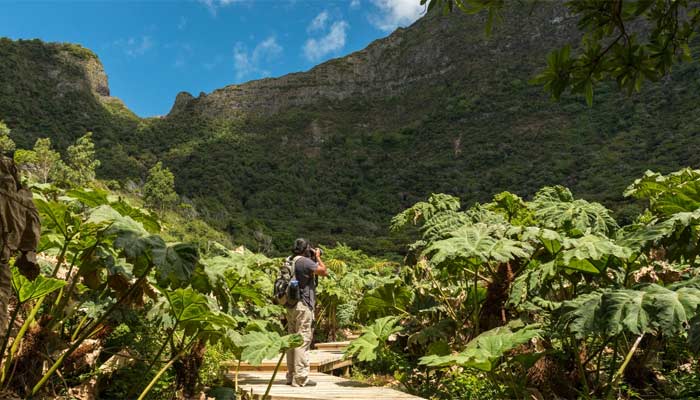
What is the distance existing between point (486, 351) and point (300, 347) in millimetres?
2122

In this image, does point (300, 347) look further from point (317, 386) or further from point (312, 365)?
point (312, 365)

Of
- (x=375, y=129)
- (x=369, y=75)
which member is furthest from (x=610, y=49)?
(x=369, y=75)

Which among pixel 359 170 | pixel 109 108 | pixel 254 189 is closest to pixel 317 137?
pixel 359 170

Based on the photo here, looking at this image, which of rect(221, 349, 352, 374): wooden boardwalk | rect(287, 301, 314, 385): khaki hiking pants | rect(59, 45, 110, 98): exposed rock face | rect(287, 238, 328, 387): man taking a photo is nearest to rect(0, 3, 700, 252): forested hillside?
rect(59, 45, 110, 98): exposed rock face

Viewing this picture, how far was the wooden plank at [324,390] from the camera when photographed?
13.4ft

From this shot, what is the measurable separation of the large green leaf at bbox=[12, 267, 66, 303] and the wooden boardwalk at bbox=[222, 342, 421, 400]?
208cm

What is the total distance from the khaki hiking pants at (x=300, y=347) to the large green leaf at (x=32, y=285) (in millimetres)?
2280

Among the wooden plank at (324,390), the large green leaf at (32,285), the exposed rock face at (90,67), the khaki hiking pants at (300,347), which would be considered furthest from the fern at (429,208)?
the exposed rock face at (90,67)

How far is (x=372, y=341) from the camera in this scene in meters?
4.75

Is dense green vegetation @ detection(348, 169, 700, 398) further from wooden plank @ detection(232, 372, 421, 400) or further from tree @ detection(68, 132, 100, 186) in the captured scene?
tree @ detection(68, 132, 100, 186)

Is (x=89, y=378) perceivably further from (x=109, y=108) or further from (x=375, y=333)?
(x=109, y=108)

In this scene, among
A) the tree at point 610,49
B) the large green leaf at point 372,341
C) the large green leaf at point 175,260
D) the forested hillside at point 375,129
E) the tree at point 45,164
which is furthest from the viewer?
the forested hillside at point 375,129

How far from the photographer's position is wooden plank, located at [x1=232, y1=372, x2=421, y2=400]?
4.09 metres

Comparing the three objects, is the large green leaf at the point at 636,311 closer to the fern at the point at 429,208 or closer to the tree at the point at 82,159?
the fern at the point at 429,208
